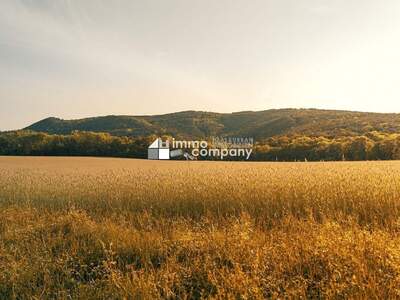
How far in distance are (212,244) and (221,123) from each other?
11489 cm

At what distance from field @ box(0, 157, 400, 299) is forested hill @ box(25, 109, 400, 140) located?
79597mm

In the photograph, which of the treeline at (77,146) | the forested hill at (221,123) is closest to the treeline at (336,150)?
the treeline at (77,146)

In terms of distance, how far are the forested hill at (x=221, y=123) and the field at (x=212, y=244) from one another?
3134 inches

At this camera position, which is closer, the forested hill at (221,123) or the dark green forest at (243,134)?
the dark green forest at (243,134)

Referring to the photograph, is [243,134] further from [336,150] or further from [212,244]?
[212,244]

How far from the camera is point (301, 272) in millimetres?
4000

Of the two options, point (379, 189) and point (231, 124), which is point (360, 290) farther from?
point (231, 124)

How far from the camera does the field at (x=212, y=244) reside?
144 inches

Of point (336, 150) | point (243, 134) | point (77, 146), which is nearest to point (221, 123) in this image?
point (243, 134)

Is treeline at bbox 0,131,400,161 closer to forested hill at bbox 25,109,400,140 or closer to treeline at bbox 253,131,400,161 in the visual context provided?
treeline at bbox 253,131,400,161

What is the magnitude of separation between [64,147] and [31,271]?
171ft

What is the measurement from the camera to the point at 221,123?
11888cm

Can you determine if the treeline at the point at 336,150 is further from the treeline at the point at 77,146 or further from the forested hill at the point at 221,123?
the forested hill at the point at 221,123

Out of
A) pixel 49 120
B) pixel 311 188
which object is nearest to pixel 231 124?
pixel 49 120
